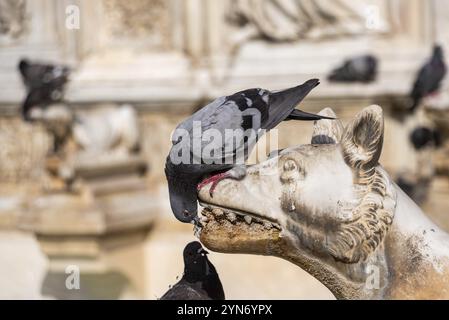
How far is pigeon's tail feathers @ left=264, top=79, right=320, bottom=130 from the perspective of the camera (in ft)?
8.52

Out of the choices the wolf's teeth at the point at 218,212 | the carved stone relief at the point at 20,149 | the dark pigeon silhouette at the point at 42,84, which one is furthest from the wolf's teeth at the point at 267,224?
the carved stone relief at the point at 20,149

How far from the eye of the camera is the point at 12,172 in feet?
23.3

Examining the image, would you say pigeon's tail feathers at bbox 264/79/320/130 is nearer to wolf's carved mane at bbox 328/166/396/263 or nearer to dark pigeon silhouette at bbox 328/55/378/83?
wolf's carved mane at bbox 328/166/396/263

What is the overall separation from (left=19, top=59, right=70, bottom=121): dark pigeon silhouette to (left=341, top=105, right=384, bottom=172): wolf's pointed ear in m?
4.03

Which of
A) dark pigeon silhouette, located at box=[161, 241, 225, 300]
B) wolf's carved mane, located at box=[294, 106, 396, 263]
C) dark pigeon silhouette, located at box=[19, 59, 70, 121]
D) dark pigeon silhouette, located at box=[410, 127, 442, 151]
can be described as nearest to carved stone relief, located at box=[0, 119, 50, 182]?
dark pigeon silhouette, located at box=[19, 59, 70, 121]

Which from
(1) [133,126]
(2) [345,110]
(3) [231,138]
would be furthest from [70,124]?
(3) [231,138]

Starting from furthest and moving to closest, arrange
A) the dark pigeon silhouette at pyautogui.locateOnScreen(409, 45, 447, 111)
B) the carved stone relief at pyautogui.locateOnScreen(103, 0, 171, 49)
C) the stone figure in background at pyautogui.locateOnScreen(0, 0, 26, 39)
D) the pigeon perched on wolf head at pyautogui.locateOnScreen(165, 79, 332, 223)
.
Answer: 1. the stone figure in background at pyautogui.locateOnScreen(0, 0, 26, 39)
2. the carved stone relief at pyautogui.locateOnScreen(103, 0, 171, 49)
3. the dark pigeon silhouette at pyautogui.locateOnScreen(409, 45, 447, 111)
4. the pigeon perched on wolf head at pyautogui.locateOnScreen(165, 79, 332, 223)

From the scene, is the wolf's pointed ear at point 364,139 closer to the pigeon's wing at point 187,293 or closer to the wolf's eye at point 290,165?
the wolf's eye at point 290,165

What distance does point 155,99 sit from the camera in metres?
6.70

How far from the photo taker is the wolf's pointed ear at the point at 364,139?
2373mm

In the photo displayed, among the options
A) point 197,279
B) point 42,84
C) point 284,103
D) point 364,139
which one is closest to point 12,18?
point 42,84

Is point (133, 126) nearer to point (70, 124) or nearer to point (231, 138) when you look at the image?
point (70, 124)

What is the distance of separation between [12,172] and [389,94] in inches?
97.1

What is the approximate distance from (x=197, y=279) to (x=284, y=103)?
0.58 metres
